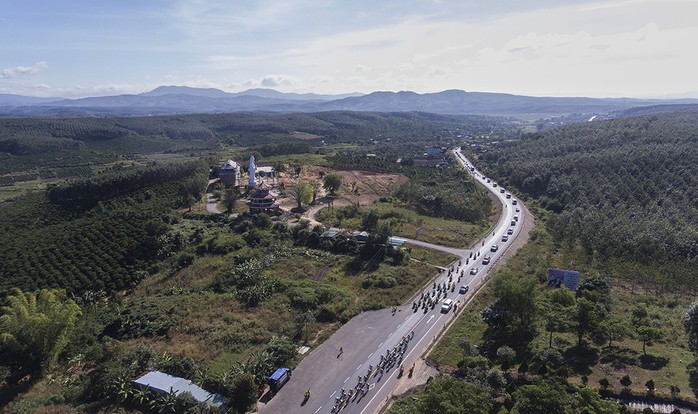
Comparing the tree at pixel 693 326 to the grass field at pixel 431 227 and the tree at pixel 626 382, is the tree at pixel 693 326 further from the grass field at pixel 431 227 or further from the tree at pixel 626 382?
the grass field at pixel 431 227

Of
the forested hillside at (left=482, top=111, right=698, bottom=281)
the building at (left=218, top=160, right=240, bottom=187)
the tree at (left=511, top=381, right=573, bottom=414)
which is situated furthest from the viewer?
the building at (left=218, top=160, right=240, bottom=187)

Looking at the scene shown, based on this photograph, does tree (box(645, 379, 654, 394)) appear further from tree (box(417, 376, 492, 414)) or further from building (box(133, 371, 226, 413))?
building (box(133, 371, 226, 413))

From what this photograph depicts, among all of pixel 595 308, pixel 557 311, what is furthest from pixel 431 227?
pixel 595 308

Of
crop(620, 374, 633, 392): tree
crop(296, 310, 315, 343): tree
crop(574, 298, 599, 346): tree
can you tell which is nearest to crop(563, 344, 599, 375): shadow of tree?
crop(574, 298, 599, 346): tree

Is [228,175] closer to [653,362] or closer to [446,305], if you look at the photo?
[446,305]

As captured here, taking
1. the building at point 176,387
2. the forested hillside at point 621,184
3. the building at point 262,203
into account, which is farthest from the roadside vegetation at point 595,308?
the building at point 262,203
